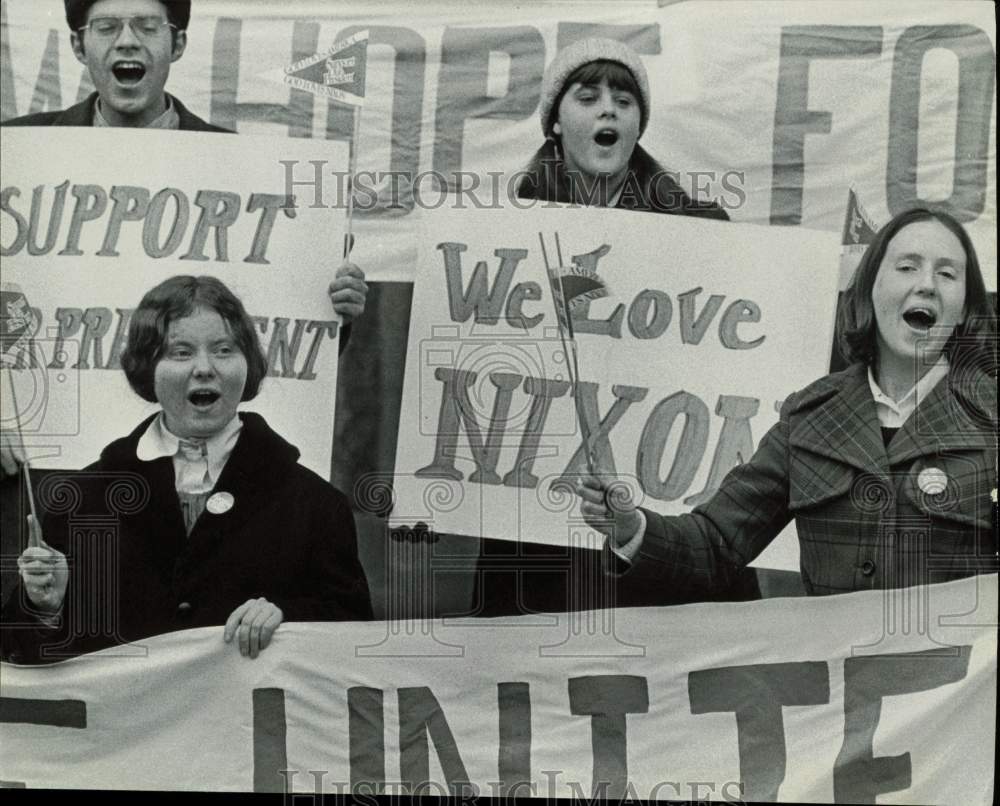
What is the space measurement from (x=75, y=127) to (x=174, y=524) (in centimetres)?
118

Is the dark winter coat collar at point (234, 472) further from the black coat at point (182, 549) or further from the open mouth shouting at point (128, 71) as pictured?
the open mouth shouting at point (128, 71)

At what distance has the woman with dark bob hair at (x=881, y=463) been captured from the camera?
3.57 metres

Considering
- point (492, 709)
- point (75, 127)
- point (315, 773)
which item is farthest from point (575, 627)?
point (75, 127)

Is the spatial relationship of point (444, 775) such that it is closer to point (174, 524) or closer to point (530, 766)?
point (530, 766)

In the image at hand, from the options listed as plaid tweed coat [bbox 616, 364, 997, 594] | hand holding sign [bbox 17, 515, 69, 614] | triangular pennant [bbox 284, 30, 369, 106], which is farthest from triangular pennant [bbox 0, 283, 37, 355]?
plaid tweed coat [bbox 616, 364, 997, 594]

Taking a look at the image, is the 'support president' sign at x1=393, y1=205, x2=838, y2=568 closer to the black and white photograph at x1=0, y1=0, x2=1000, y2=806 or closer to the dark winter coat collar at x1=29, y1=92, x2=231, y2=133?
the black and white photograph at x1=0, y1=0, x2=1000, y2=806

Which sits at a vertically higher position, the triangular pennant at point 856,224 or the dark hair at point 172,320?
the triangular pennant at point 856,224

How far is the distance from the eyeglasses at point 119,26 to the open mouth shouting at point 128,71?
78 millimetres

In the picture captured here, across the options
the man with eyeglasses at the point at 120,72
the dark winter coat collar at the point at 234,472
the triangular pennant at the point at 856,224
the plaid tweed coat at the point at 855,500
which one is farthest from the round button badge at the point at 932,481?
the man with eyeglasses at the point at 120,72

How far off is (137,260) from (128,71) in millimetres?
543

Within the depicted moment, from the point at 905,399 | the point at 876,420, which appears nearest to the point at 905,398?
the point at 905,399

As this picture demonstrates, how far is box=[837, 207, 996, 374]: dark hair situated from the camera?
141 inches

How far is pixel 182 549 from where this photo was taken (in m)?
3.60

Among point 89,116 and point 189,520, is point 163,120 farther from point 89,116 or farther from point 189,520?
point 189,520
